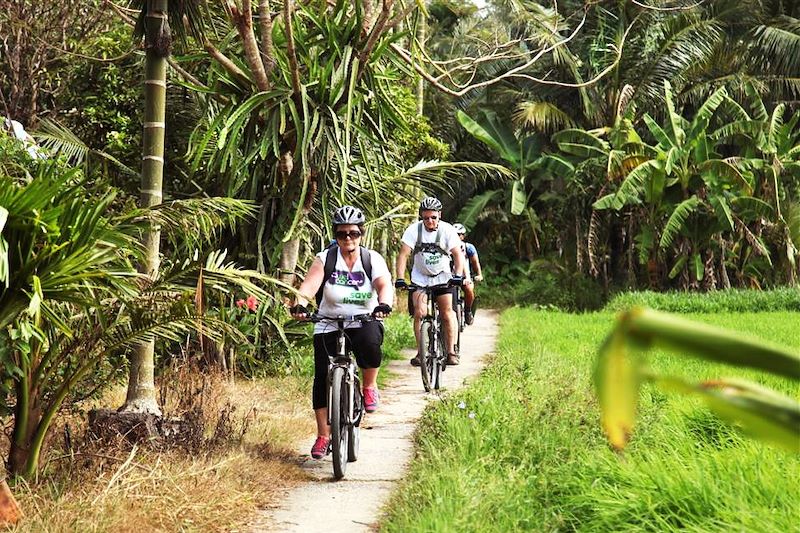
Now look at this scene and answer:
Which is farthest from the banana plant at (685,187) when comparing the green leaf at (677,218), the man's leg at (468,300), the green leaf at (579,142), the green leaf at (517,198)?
the man's leg at (468,300)

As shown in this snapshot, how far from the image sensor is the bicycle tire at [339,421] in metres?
6.21

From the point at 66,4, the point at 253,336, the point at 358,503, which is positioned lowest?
the point at 358,503

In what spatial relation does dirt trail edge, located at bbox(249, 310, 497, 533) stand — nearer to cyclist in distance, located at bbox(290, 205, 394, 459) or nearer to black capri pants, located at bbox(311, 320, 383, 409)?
cyclist in distance, located at bbox(290, 205, 394, 459)

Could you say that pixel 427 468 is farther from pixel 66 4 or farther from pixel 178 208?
pixel 66 4

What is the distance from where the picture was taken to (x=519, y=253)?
30.8 m

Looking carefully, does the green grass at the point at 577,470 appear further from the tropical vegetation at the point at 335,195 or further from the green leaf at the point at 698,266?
the green leaf at the point at 698,266

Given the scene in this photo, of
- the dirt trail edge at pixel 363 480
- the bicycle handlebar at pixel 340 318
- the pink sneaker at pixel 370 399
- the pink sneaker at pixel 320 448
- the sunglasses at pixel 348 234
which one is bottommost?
the dirt trail edge at pixel 363 480

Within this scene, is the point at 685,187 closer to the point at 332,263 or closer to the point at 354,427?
the point at 332,263

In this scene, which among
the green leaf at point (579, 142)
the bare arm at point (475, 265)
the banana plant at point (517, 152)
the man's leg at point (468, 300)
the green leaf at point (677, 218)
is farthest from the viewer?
the banana plant at point (517, 152)

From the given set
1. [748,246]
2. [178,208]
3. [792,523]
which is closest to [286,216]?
[178,208]

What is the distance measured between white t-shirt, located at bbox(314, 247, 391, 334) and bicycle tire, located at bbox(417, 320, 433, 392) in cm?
295

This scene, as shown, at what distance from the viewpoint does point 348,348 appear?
695 centimetres

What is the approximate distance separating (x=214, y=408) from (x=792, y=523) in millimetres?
4762

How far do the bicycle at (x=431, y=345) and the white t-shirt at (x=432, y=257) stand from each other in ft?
0.49
